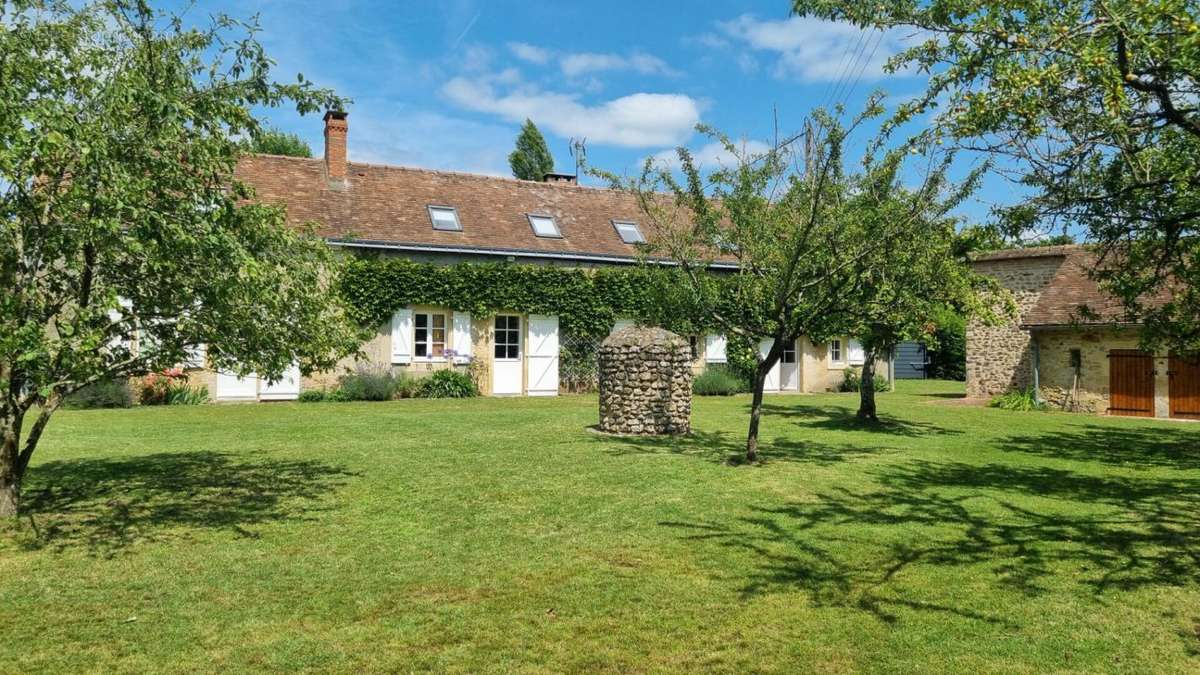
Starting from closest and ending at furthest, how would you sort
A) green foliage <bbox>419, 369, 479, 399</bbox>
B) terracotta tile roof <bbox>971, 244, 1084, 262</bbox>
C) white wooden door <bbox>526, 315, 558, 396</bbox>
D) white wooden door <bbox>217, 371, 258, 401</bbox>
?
white wooden door <bbox>217, 371, 258, 401</bbox>, green foliage <bbox>419, 369, 479, 399</bbox>, terracotta tile roof <bbox>971, 244, 1084, 262</bbox>, white wooden door <bbox>526, 315, 558, 396</bbox>

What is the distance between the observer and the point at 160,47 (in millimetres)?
6570

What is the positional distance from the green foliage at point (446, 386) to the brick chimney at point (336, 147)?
5970mm

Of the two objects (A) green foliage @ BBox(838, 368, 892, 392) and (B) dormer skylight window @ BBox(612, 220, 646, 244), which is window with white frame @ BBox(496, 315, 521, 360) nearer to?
(B) dormer skylight window @ BBox(612, 220, 646, 244)

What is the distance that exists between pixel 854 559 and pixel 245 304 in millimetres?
5075

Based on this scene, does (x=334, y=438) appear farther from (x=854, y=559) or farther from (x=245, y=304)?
(x=854, y=559)

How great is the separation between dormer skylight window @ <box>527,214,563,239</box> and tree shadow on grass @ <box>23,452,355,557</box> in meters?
13.0

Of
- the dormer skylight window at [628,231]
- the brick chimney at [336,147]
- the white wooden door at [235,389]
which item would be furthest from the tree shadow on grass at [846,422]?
the brick chimney at [336,147]

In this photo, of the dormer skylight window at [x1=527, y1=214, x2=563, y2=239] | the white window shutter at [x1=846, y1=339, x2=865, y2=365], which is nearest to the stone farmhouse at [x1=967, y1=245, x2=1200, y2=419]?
the white window shutter at [x1=846, y1=339, x2=865, y2=365]

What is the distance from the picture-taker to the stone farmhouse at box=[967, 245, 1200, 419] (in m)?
18.0

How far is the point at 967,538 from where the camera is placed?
643 centimetres

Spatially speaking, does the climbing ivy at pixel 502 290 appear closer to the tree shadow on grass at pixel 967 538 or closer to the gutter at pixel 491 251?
the gutter at pixel 491 251

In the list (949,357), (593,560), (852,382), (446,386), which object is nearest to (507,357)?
(446,386)

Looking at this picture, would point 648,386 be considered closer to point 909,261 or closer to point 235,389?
point 909,261

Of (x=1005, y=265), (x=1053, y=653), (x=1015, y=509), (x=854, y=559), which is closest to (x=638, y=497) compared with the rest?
(x=854, y=559)
